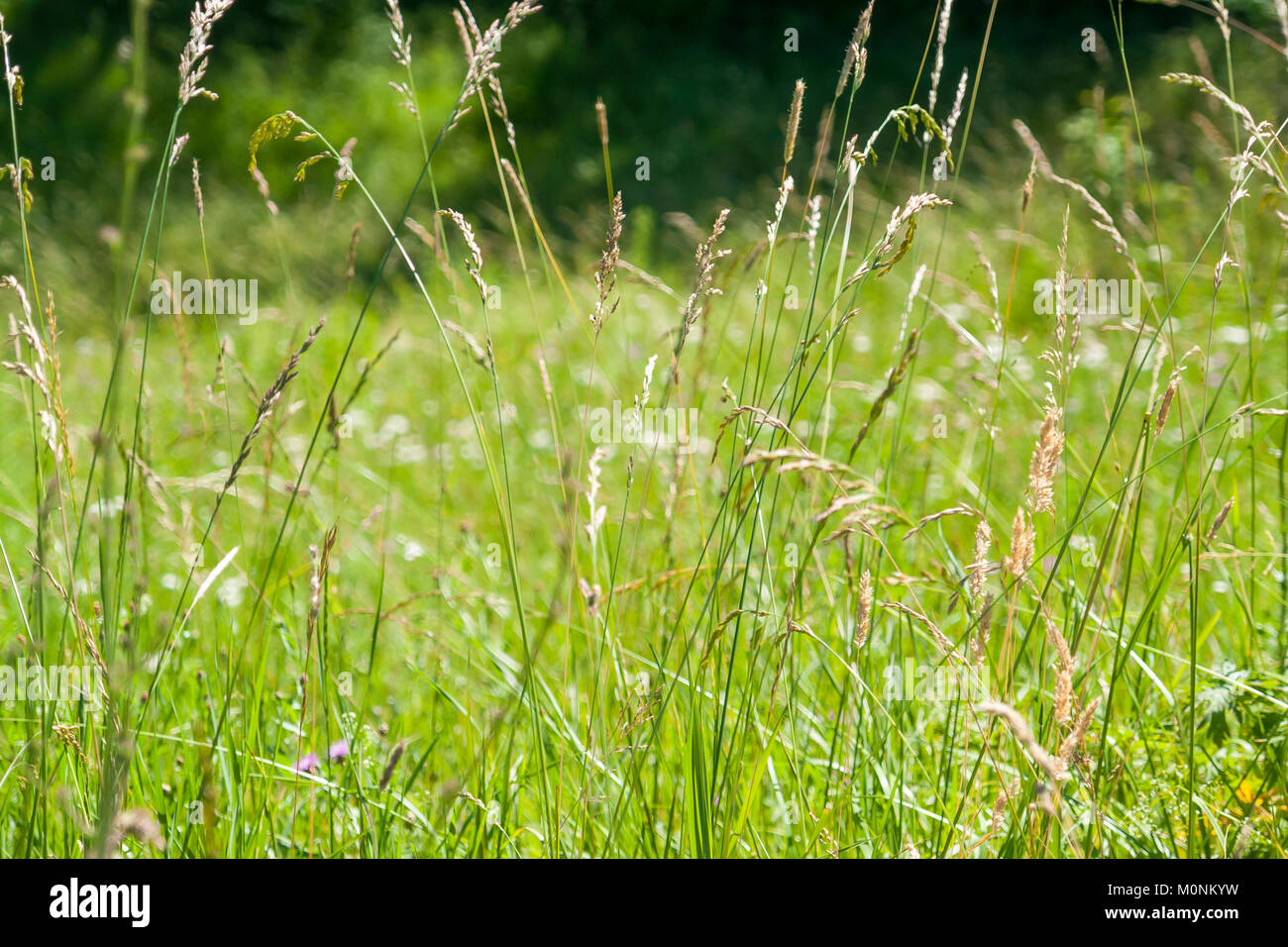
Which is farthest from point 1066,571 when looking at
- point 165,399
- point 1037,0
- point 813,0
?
point 813,0

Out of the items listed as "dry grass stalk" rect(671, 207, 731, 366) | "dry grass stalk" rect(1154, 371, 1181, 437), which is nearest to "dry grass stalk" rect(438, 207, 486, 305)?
"dry grass stalk" rect(671, 207, 731, 366)

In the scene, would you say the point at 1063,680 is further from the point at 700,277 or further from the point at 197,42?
the point at 197,42

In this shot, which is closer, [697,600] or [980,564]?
[980,564]

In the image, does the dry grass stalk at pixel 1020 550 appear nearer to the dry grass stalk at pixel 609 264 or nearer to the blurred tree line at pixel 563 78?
the dry grass stalk at pixel 609 264

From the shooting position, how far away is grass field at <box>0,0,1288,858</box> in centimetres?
81

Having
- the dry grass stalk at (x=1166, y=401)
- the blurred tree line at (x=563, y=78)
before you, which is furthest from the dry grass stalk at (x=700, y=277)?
the blurred tree line at (x=563, y=78)

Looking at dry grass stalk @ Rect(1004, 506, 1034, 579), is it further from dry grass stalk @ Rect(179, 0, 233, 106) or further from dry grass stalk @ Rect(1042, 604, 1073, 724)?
dry grass stalk @ Rect(179, 0, 233, 106)

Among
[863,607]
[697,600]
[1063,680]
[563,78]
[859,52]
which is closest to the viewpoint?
Answer: [1063,680]

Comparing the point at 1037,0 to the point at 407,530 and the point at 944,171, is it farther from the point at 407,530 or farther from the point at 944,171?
the point at 944,171

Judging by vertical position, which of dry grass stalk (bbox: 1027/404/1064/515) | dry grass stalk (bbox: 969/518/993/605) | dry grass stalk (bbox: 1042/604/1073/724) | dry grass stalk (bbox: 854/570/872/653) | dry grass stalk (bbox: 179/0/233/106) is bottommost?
dry grass stalk (bbox: 1042/604/1073/724)

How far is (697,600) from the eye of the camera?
148 cm

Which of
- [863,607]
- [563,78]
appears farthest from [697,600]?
[563,78]

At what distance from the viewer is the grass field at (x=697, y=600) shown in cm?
81

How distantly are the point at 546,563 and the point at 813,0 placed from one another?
8.75 metres
